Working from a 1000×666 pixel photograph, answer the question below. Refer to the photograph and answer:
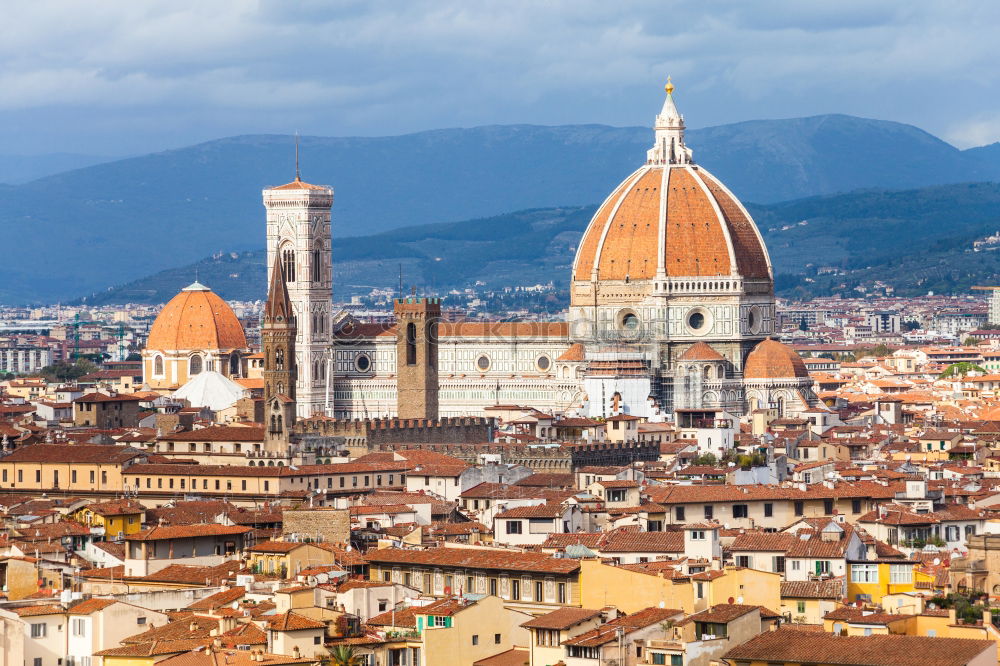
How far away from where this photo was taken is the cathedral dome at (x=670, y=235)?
12044 centimetres

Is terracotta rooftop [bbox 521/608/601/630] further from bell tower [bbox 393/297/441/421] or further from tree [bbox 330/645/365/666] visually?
bell tower [bbox 393/297/441/421]

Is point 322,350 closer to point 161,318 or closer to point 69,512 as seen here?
point 161,318

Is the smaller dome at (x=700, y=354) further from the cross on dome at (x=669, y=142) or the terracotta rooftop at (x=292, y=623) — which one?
the terracotta rooftop at (x=292, y=623)

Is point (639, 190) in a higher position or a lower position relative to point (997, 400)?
higher

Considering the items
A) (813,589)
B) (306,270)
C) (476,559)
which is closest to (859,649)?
(813,589)

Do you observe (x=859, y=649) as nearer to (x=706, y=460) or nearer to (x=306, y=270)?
(x=706, y=460)

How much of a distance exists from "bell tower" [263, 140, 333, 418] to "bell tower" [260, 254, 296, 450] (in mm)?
24392

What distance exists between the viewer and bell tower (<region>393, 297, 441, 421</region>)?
→ 10981 cm

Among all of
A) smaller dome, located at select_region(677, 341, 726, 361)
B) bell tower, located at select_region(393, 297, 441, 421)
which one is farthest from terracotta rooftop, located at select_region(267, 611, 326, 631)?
smaller dome, located at select_region(677, 341, 726, 361)

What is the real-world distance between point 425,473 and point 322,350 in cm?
5914

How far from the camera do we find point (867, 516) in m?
50.2

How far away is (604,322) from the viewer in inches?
4786

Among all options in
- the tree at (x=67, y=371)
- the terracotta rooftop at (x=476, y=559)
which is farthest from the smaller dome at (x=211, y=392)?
the terracotta rooftop at (x=476, y=559)

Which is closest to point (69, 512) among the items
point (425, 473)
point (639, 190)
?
point (425, 473)
